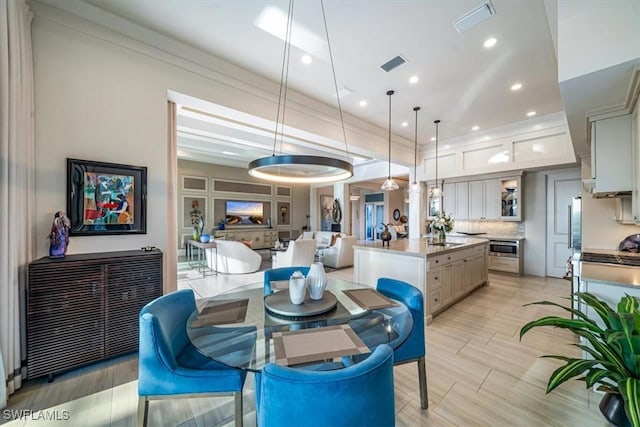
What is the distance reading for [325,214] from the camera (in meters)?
11.5

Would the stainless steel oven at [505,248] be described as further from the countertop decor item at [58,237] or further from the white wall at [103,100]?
the countertop decor item at [58,237]

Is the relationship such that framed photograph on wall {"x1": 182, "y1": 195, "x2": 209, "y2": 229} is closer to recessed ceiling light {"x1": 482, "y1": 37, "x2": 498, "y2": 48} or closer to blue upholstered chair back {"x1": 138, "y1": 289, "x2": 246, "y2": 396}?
blue upholstered chair back {"x1": 138, "y1": 289, "x2": 246, "y2": 396}

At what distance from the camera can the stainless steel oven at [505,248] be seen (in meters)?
5.66

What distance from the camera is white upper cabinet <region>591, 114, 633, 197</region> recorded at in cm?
237

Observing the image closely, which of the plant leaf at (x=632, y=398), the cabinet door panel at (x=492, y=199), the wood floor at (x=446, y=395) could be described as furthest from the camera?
the cabinet door panel at (x=492, y=199)

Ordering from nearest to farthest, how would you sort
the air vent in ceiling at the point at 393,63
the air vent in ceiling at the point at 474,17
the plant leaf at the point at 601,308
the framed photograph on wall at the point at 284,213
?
1. the plant leaf at the point at 601,308
2. the air vent in ceiling at the point at 474,17
3. the air vent in ceiling at the point at 393,63
4. the framed photograph on wall at the point at 284,213

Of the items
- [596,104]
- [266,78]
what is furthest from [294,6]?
[596,104]

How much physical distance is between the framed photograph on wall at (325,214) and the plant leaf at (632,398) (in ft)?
33.2

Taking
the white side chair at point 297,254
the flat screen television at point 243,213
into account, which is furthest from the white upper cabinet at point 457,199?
the flat screen television at point 243,213

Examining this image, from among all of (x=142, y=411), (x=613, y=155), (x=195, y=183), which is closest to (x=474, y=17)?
(x=613, y=155)

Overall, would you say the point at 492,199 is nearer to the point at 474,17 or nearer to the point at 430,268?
the point at 430,268

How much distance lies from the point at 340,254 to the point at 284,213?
4962 millimetres

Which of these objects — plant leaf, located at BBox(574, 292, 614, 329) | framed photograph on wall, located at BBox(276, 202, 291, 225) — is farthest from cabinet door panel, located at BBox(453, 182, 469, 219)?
framed photograph on wall, located at BBox(276, 202, 291, 225)

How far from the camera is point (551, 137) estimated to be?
4746 millimetres
